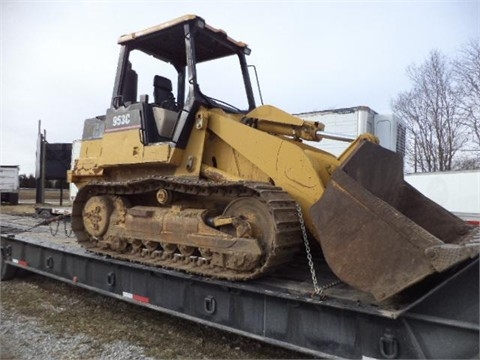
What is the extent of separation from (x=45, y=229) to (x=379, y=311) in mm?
7764

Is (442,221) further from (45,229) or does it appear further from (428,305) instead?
(45,229)

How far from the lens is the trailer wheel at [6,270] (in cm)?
816

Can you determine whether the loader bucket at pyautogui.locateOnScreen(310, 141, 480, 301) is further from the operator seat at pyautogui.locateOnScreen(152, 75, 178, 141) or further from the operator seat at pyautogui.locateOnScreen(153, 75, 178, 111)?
the operator seat at pyautogui.locateOnScreen(153, 75, 178, 111)

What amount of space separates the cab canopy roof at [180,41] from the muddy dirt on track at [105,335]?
11.9ft

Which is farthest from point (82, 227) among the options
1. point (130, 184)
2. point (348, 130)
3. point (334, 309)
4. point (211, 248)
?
point (348, 130)

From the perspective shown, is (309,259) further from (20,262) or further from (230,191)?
(20,262)

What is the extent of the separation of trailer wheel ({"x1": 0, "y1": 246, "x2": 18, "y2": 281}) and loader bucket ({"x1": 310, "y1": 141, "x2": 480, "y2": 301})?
6594 mm

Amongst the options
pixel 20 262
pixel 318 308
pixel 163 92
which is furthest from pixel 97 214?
pixel 318 308

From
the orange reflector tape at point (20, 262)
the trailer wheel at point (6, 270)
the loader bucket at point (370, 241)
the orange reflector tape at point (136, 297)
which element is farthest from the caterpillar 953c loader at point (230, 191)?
the trailer wheel at point (6, 270)

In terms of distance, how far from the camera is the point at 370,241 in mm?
3434

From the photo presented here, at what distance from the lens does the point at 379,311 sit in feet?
10.8

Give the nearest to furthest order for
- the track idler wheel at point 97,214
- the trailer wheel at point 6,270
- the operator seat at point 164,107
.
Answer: the operator seat at point 164,107 < the track idler wheel at point 97,214 < the trailer wheel at point 6,270

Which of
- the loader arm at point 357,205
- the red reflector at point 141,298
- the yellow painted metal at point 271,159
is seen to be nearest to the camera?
the loader arm at point 357,205

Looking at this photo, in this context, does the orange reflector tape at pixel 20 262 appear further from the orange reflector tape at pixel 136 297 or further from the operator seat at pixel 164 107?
the operator seat at pixel 164 107
